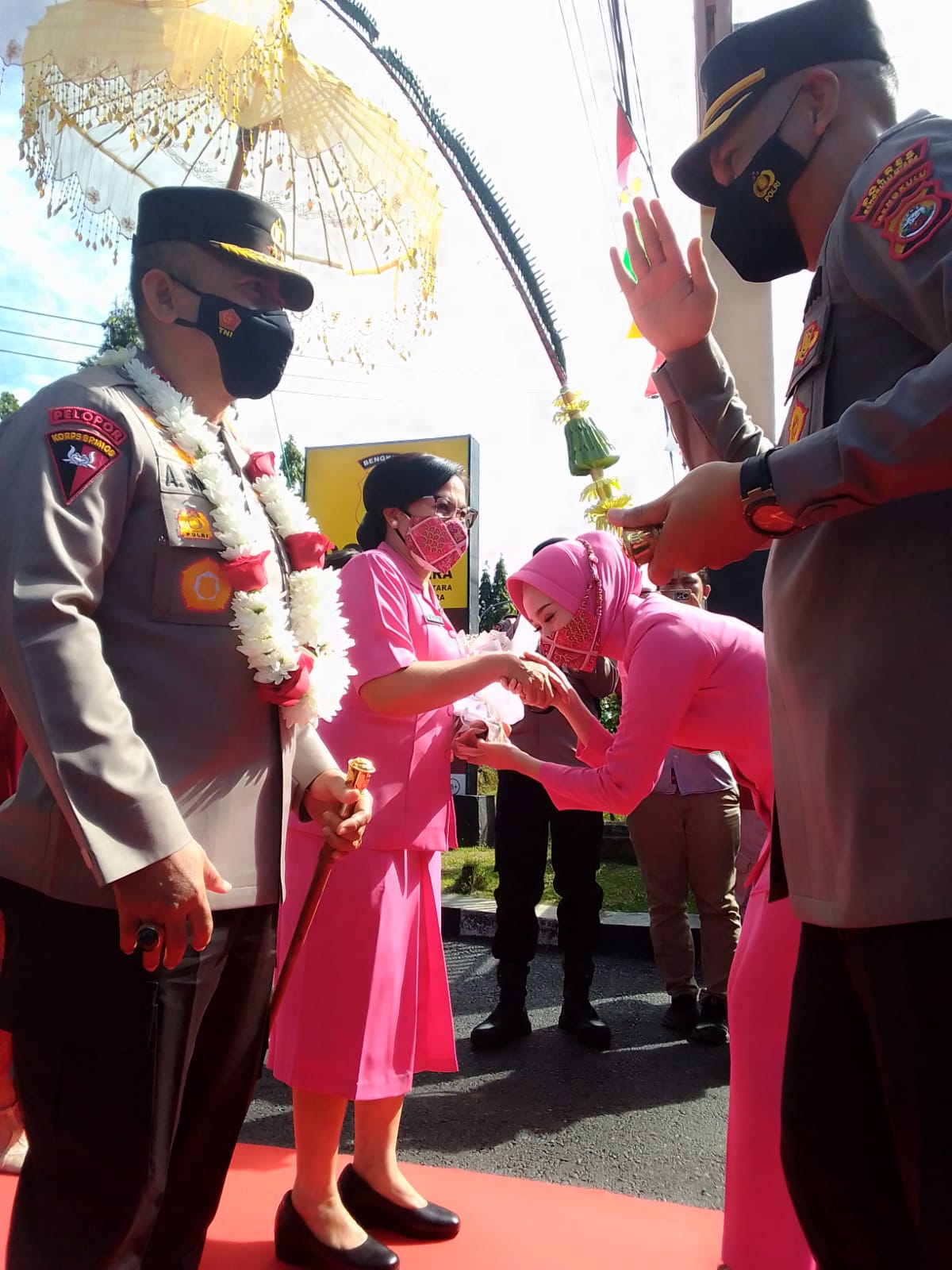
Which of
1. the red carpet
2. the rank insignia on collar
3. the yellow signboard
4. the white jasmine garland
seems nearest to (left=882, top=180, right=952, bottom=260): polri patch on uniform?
the rank insignia on collar

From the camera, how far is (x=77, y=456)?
1424 millimetres

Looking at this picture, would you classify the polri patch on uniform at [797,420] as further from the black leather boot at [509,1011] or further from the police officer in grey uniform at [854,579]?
the black leather boot at [509,1011]

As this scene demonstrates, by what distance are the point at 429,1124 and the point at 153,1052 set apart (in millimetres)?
2422

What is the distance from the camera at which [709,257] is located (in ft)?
22.7

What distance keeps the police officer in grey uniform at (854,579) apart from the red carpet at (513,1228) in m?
1.31

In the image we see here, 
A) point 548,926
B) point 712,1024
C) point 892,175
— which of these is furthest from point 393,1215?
point 548,926

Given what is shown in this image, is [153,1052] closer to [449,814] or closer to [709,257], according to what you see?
[449,814]

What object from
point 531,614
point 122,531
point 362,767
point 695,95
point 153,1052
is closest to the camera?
point 153,1052

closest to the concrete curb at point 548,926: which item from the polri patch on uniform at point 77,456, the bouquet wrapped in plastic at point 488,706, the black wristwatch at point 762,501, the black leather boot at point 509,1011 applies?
the black leather boot at point 509,1011

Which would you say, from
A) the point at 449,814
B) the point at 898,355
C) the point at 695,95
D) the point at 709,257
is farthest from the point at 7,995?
the point at 695,95

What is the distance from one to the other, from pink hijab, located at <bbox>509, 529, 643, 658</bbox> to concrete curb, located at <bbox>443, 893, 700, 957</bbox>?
122 inches

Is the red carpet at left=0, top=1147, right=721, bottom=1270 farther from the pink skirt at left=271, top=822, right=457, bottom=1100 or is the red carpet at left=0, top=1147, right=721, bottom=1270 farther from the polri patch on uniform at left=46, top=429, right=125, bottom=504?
the polri patch on uniform at left=46, top=429, right=125, bottom=504

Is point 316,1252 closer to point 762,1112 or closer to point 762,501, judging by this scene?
point 762,1112

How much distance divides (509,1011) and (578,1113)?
77 centimetres
